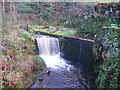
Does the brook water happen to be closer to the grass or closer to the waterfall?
the waterfall

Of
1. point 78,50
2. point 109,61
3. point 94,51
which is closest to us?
point 109,61

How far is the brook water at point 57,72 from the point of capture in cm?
435

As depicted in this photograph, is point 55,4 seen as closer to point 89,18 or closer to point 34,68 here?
point 89,18

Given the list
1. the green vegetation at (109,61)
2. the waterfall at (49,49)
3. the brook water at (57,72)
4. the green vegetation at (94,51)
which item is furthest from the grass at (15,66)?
the green vegetation at (109,61)

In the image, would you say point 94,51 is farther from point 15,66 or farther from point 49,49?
point 49,49

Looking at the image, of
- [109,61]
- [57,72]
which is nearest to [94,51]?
[109,61]

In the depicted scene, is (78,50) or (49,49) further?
(49,49)

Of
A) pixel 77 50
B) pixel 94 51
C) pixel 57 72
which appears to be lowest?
pixel 57 72

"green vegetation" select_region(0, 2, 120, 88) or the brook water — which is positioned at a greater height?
"green vegetation" select_region(0, 2, 120, 88)

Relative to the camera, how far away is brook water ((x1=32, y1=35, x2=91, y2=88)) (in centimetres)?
435

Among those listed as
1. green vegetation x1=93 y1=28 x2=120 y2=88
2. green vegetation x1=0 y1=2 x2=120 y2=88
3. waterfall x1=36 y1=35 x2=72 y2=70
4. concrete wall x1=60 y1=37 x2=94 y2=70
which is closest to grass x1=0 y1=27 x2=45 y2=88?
green vegetation x1=0 y1=2 x2=120 y2=88

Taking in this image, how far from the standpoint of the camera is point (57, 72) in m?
5.43

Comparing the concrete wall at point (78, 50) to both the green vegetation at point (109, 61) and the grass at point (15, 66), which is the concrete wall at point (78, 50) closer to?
the green vegetation at point (109, 61)

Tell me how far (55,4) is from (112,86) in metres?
11.6
